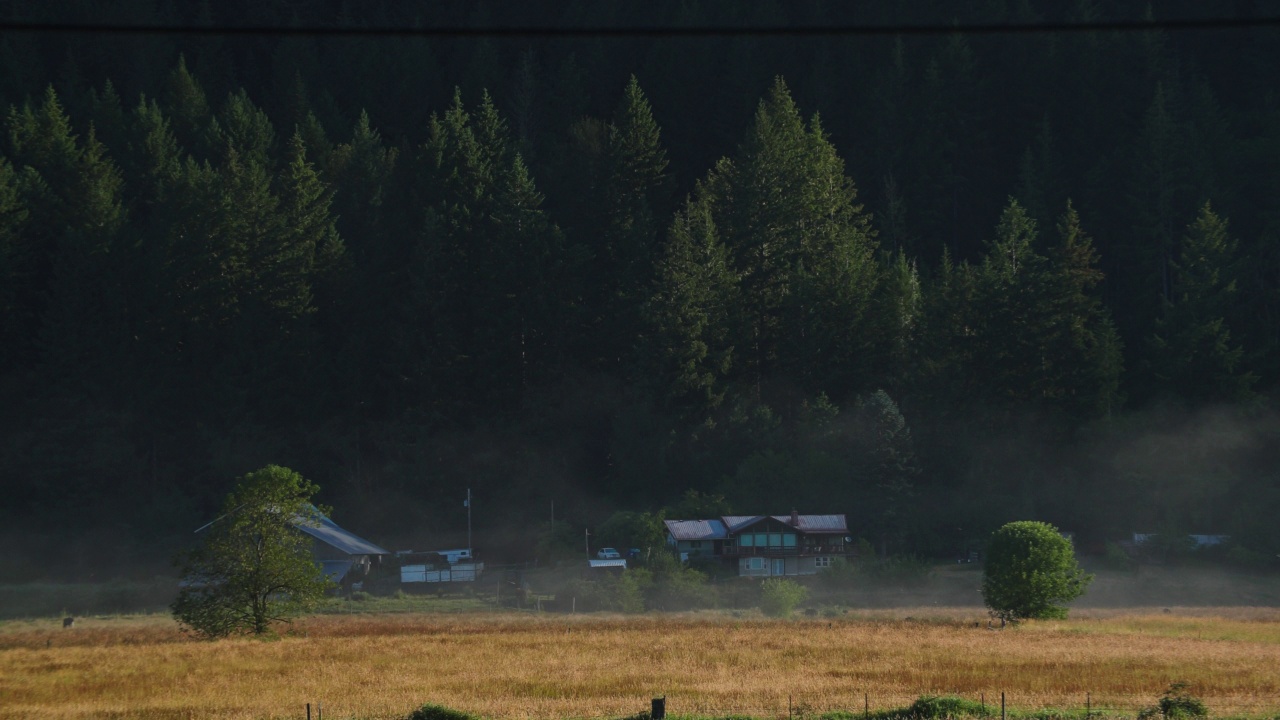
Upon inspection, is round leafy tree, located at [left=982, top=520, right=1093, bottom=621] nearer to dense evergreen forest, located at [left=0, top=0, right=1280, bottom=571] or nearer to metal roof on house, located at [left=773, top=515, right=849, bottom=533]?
metal roof on house, located at [left=773, top=515, right=849, bottom=533]

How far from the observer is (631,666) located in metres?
40.3

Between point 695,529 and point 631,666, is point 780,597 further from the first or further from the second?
point 631,666

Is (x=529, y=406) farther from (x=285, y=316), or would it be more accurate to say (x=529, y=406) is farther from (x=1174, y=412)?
(x=1174, y=412)

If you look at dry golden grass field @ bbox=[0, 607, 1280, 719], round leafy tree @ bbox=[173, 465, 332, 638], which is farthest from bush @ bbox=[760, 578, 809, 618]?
round leafy tree @ bbox=[173, 465, 332, 638]

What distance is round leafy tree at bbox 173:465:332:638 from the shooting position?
50031 millimetres

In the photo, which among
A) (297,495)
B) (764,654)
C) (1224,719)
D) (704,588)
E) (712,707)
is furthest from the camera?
(704,588)

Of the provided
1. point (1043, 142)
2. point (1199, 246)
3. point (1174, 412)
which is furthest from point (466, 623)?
point (1043, 142)

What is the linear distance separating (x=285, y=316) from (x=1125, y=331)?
5660 cm

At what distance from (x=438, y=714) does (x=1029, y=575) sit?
32.7m

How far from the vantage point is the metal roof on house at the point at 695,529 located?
253 feet

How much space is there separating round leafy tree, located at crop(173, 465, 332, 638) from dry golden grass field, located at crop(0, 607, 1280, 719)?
4.50ft

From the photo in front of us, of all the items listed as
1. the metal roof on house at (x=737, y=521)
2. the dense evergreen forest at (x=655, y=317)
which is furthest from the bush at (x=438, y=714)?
the dense evergreen forest at (x=655, y=317)

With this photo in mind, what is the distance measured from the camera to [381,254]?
95062mm

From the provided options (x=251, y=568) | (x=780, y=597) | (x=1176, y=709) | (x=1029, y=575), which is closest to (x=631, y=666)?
(x=1176, y=709)
